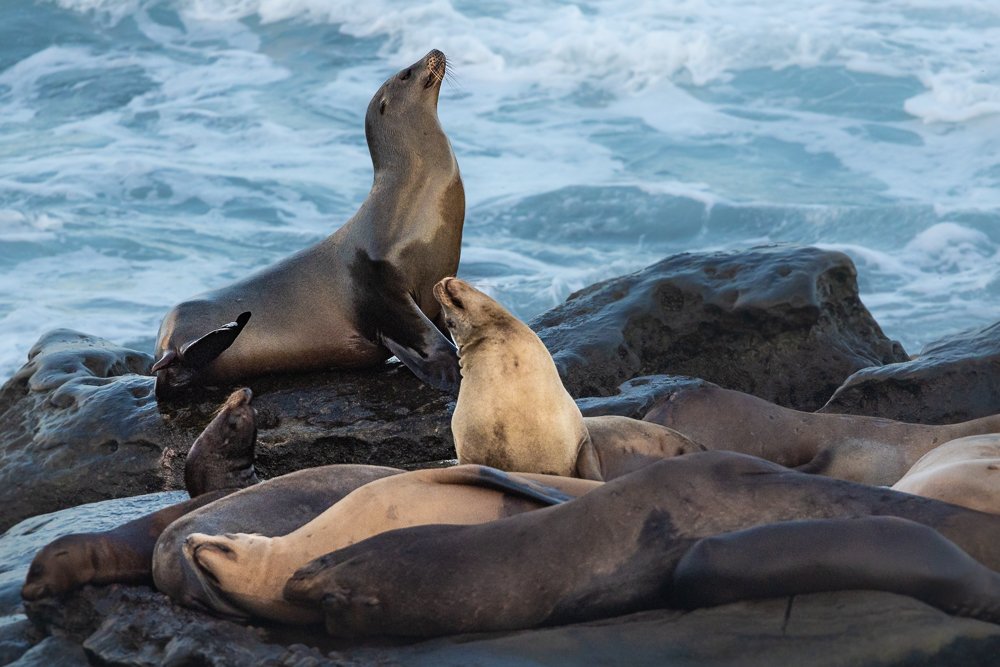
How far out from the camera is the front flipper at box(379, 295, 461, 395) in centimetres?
670

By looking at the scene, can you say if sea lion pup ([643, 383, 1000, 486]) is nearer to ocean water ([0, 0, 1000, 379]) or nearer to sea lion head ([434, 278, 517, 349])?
sea lion head ([434, 278, 517, 349])

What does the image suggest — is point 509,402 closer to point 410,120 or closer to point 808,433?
point 808,433

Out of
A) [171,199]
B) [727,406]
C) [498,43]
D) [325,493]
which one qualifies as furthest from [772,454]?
[498,43]

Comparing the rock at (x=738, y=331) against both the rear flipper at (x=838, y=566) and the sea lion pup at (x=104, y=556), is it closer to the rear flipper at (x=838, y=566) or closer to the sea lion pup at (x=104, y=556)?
the sea lion pup at (x=104, y=556)

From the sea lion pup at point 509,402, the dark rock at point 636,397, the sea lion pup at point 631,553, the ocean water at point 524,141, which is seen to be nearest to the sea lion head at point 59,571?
the sea lion pup at point 631,553

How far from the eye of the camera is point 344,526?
374 centimetres

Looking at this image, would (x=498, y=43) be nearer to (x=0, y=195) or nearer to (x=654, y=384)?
(x=0, y=195)

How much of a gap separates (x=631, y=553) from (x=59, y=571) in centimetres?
189

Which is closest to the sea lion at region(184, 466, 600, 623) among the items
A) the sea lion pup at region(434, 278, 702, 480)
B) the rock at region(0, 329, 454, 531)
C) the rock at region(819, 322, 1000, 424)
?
the sea lion pup at region(434, 278, 702, 480)

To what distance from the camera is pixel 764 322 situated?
7438 mm

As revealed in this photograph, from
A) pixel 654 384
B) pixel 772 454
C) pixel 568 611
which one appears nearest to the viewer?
pixel 568 611

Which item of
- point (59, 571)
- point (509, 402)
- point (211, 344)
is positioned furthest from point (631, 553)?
point (211, 344)

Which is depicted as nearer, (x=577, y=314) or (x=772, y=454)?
(x=772, y=454)

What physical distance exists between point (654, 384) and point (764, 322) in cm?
95
